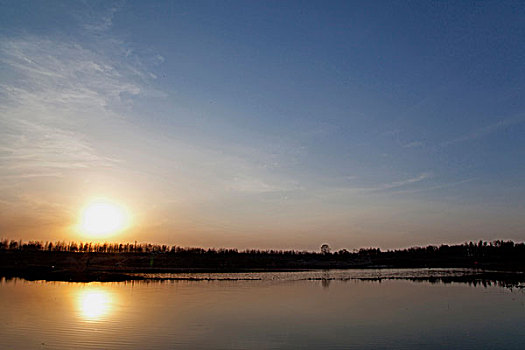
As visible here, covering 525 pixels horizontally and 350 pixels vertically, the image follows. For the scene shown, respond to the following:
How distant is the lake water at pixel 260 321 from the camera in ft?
64.1

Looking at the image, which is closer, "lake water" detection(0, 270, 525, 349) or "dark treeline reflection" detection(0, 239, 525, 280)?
"lake water" detection(0, 270, 525, 349)

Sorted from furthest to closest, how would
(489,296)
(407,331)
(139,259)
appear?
(139,259) → (489,296) → (407,331)

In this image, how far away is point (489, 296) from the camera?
3944 centimetres

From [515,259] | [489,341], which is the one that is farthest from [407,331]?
[515,259]

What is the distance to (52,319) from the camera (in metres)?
25.8

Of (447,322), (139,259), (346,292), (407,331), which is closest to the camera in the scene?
(407,331)

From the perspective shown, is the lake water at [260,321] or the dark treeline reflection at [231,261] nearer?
the lake water at [260,321]

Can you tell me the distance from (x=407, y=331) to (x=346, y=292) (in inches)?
865

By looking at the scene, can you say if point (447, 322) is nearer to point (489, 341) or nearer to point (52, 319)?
point (489, 341)

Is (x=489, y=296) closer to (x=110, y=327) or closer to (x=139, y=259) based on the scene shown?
(x=110, y=327)

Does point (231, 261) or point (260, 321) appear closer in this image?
point (260, 321)

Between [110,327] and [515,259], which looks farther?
[515,259]

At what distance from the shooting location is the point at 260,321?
25.5m

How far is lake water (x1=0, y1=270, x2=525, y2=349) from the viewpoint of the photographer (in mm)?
19547
